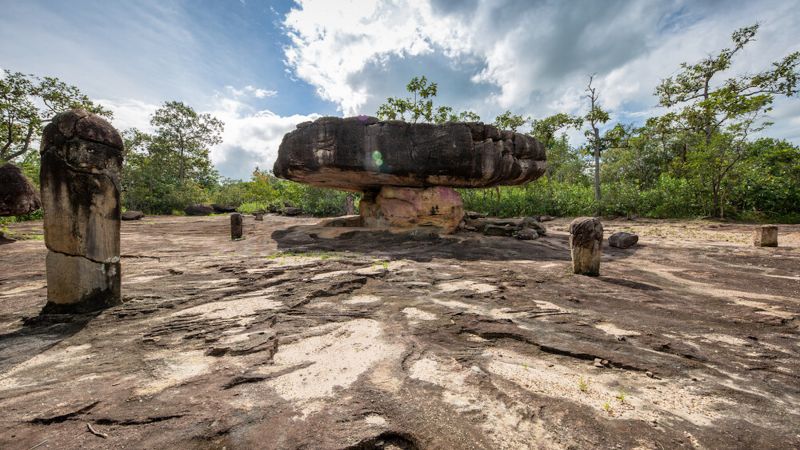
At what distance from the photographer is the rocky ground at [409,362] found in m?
1.71

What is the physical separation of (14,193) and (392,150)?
10.3 m

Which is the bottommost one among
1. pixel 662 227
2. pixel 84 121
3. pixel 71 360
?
pixel 71 360

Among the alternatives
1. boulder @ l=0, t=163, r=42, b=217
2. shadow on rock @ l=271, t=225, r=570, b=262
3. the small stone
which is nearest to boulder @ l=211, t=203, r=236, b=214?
the small stone

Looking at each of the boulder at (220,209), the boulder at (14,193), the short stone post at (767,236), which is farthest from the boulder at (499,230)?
the boulder at (220,209)

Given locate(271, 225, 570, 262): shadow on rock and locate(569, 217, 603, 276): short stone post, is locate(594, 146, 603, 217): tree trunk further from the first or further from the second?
locate(569, 217, 603, 276): short stone post

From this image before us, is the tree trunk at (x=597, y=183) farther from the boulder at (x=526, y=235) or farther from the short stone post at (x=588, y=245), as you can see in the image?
the short stone post at (x=588, y=245)

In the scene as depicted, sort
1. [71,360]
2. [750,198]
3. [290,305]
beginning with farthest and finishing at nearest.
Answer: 1. [750,198]
2. [290,305]
3. [71,360]

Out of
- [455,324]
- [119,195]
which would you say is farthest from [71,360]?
[455,324]

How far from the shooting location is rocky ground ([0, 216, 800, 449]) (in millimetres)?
1715

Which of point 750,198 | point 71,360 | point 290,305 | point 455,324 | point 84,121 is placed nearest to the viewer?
point 71,360

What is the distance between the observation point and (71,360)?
8.38ft

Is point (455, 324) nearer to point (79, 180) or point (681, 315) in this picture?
point (681, 315)

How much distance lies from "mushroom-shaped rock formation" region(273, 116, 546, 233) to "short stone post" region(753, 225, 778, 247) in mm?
5809

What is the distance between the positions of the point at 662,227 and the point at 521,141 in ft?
20.0
